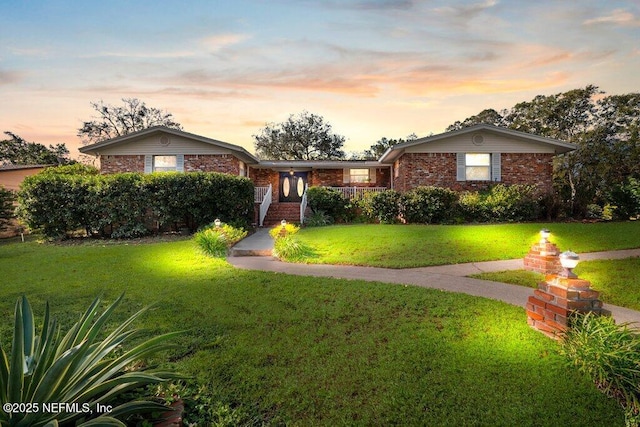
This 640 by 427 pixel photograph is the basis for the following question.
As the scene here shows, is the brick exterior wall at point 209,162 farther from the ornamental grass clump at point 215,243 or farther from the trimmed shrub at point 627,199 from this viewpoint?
the trimmed shrub at point 627,199

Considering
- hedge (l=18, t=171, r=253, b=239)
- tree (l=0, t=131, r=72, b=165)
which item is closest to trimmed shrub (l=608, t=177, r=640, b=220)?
hedge (l=18, t=171, r=253, b=239)

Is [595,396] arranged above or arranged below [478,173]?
below

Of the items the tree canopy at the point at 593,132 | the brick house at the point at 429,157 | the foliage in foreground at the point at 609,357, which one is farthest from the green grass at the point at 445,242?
the tree canopy at the point at 593,132

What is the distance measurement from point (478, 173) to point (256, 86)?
433 inches

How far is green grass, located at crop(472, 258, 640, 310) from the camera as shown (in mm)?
4488

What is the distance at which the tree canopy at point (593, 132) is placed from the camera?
18.1 metres

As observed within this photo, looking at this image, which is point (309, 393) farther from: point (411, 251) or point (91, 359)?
point (411, 251)

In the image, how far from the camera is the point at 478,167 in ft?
51.5

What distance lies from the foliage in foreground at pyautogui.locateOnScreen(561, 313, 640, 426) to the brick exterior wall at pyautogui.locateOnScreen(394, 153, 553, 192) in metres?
12.9

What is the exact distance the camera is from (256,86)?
13.3 m

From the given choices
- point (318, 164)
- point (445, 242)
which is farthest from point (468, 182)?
point (445, 242)

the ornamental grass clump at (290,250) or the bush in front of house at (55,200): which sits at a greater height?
the bush in front of house at (55,200)

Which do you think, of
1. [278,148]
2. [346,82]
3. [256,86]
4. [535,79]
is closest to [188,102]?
[256,86]

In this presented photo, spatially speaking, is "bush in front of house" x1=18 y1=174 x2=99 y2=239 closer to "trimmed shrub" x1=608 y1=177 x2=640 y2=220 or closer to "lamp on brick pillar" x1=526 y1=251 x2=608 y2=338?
"lamp on brick pillar" x1=526 y1=251 x2=608 y2=338
